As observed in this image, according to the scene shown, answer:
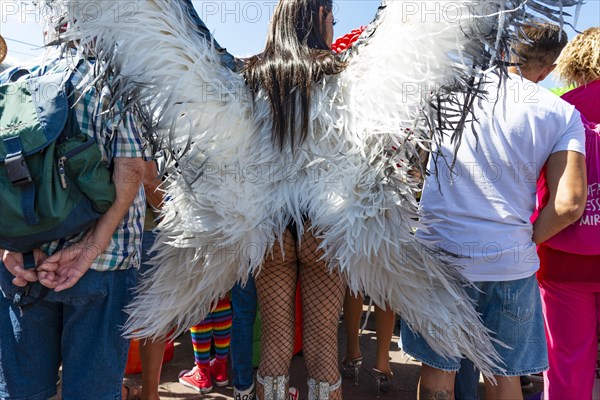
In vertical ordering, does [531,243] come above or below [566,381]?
above

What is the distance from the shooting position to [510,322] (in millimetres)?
1698

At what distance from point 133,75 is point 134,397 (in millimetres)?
2038

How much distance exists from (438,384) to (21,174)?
5.36 feet

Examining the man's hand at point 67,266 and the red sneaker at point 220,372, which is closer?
the man's hand at point 67,266

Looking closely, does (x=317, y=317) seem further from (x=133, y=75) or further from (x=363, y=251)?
(x=133, y=75)

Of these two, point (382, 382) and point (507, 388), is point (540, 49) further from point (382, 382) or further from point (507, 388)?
point (382, 382)

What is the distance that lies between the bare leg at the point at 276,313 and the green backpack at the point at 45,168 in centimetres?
59

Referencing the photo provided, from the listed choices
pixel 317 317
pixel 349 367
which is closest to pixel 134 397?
pixel 349 367

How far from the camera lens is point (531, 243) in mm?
1734

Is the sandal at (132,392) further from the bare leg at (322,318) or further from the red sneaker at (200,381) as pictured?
the bare leg at (322,318)

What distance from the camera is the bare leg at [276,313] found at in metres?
1.56

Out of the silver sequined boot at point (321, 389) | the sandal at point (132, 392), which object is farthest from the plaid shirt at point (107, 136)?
the sandal at point (132, 392)

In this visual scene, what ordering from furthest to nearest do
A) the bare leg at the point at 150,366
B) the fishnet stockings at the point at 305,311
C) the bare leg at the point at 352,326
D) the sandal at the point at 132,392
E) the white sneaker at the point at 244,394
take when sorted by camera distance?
the bare leg at the point at 352,326
the sandal at the point at 132,392
the white sneaker at the point at 244,394
the bare leg at the point at 150,366
the fishnet stockings at the point at 305,311

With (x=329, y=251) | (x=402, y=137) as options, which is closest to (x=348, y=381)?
(x=329, y=251)
